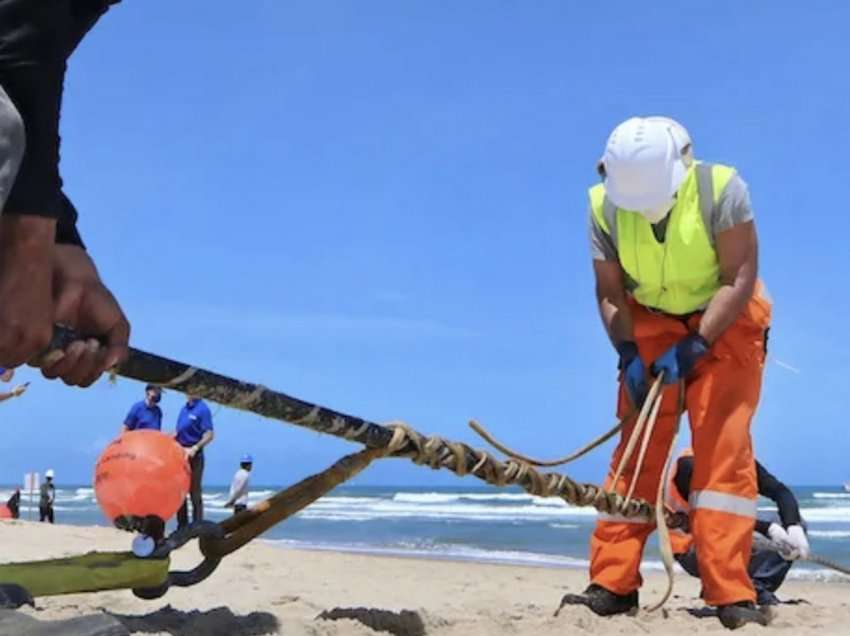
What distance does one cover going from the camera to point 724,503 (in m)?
3.58

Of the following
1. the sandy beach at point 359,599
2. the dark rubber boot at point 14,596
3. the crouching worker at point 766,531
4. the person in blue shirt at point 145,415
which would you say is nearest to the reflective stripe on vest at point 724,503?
the sandy beach at point 359,599

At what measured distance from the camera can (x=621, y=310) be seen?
3.95 metres

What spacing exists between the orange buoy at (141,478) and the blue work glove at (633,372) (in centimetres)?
152

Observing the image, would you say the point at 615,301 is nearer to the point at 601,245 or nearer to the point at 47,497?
the point at 601,245

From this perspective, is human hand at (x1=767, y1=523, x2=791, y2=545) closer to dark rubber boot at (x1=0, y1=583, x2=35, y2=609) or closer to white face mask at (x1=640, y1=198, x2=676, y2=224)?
white face mask at (x1=640, y1=198, x2=676, y2=224)

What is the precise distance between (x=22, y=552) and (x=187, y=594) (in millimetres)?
2724

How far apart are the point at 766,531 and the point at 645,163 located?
182 cm

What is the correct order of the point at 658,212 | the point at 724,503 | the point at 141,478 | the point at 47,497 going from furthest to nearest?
the point at 47,497 → the point at 658,212 → the point at 724,503 → the point at 141,478

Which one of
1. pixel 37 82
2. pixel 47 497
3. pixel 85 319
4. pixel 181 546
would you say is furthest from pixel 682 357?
pixel 47 497

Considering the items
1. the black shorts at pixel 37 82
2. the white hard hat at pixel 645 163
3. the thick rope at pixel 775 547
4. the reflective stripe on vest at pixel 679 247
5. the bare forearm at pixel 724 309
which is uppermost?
the white hard hat at pixel 645 163

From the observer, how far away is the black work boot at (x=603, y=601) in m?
3.75

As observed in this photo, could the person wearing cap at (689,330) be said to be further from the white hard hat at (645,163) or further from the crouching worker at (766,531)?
the crouching worker at (766,531)

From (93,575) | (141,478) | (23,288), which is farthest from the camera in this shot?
(141,478)

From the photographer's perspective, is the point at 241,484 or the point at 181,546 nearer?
the point at 181,546
